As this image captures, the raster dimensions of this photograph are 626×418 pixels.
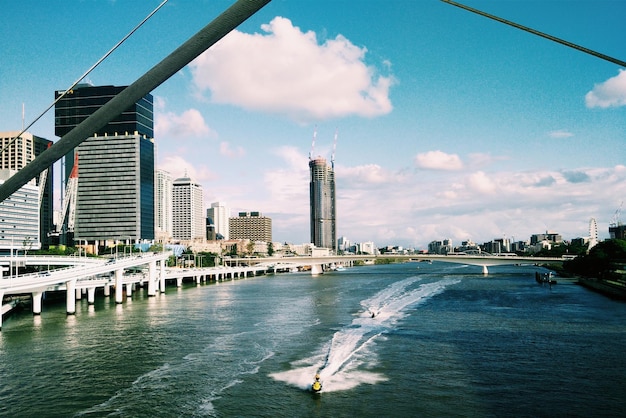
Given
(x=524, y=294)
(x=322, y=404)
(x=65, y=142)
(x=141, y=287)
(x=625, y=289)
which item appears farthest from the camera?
(x=141, y=287)

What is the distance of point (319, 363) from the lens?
32.6 meters

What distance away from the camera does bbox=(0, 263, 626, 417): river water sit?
24969 millimetres

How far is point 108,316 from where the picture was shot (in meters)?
58.6

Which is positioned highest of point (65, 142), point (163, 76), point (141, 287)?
point (163, 76)

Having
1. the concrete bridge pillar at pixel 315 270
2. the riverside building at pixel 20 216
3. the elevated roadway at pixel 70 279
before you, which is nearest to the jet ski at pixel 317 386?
the elevated roadway at pixel 70 279

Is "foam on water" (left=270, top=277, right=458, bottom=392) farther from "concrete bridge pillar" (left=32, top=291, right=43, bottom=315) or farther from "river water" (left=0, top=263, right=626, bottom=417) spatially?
"concrete bridge pillar" (left=32, top=291, right=43, bottom=315)

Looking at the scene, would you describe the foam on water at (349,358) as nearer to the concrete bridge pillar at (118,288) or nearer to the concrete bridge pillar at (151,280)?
the concrete bridge pillar at (118,288)

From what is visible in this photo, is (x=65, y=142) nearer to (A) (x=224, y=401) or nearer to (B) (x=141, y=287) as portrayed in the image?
(A) (x=224, y=401)

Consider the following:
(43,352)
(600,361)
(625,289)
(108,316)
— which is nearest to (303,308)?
(108,316)

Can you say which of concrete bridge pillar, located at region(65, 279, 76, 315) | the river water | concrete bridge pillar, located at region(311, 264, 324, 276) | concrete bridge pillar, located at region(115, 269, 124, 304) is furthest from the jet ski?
concrete bridge pillar, located at region(311, 264, 324, 276)

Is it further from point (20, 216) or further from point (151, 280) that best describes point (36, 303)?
point (20, 216)

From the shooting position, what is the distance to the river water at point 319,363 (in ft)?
81.9

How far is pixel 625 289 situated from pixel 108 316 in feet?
233

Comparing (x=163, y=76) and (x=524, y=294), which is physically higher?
(x=163, y=76)
